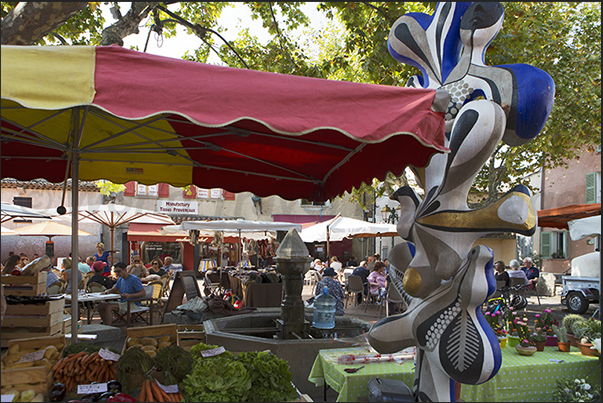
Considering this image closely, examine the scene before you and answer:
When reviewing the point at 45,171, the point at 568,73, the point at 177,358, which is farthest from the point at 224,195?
the point at 177,358

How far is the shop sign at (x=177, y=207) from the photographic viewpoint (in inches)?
1074

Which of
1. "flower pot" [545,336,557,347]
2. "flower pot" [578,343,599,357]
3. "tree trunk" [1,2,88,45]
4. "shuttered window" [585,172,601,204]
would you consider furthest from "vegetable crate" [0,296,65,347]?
"shuttered window" [585,172,601,204]

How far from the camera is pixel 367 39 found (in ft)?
30.2

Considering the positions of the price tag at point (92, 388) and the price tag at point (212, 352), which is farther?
the price tag at point (212, 352)

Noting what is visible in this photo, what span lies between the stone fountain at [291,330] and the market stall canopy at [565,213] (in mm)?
9590

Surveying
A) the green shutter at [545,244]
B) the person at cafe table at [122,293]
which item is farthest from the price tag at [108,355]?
the green shutter at [545,244]

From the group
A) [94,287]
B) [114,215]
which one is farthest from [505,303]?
[114,215]

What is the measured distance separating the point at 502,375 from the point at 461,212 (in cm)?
170

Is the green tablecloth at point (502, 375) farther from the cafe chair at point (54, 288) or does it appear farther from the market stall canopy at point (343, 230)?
the market stall canopy at point (343, 230)

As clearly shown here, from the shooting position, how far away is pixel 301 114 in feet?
8.48

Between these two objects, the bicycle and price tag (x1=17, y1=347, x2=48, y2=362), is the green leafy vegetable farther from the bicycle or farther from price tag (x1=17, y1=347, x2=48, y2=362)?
the bicycle

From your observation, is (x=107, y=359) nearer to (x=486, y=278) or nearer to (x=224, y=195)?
(x=486, y=278)

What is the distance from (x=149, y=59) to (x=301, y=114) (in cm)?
89

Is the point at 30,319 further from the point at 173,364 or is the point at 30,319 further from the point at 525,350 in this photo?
the point at 525,350
